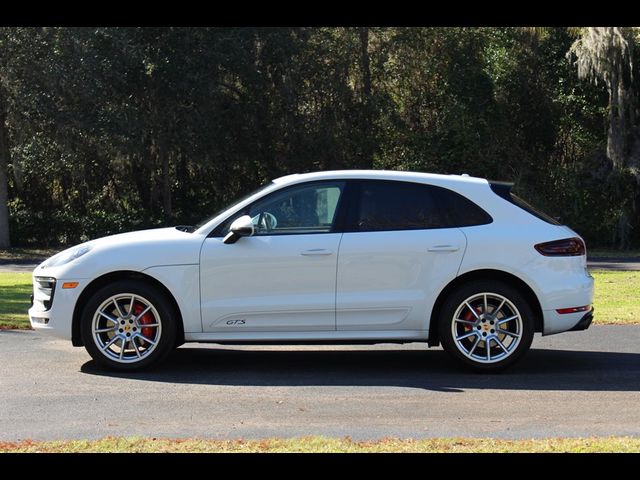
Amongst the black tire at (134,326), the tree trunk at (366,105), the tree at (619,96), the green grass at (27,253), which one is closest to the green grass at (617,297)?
the black tire at (134,326)

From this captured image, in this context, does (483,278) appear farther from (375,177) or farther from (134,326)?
(134,326)

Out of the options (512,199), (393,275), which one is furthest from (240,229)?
(512,199)

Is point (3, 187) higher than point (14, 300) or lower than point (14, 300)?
higher

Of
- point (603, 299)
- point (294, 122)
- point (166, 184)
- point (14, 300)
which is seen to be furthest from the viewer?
point (294, 122)

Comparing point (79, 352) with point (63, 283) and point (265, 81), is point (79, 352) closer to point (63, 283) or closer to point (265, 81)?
point (63, 283)

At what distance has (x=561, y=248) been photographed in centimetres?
825

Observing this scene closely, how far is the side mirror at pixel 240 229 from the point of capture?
816cm

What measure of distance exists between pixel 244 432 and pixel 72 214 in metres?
25.4

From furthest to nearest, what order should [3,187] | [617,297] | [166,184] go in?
[166,184] < [3,187] < [617,297]

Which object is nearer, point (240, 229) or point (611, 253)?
point (240, 229)

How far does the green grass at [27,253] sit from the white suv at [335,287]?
19.3 metres

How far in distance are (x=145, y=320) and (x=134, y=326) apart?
4.3 inches

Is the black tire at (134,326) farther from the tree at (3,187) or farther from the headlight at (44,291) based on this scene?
the tree at (3,187)
